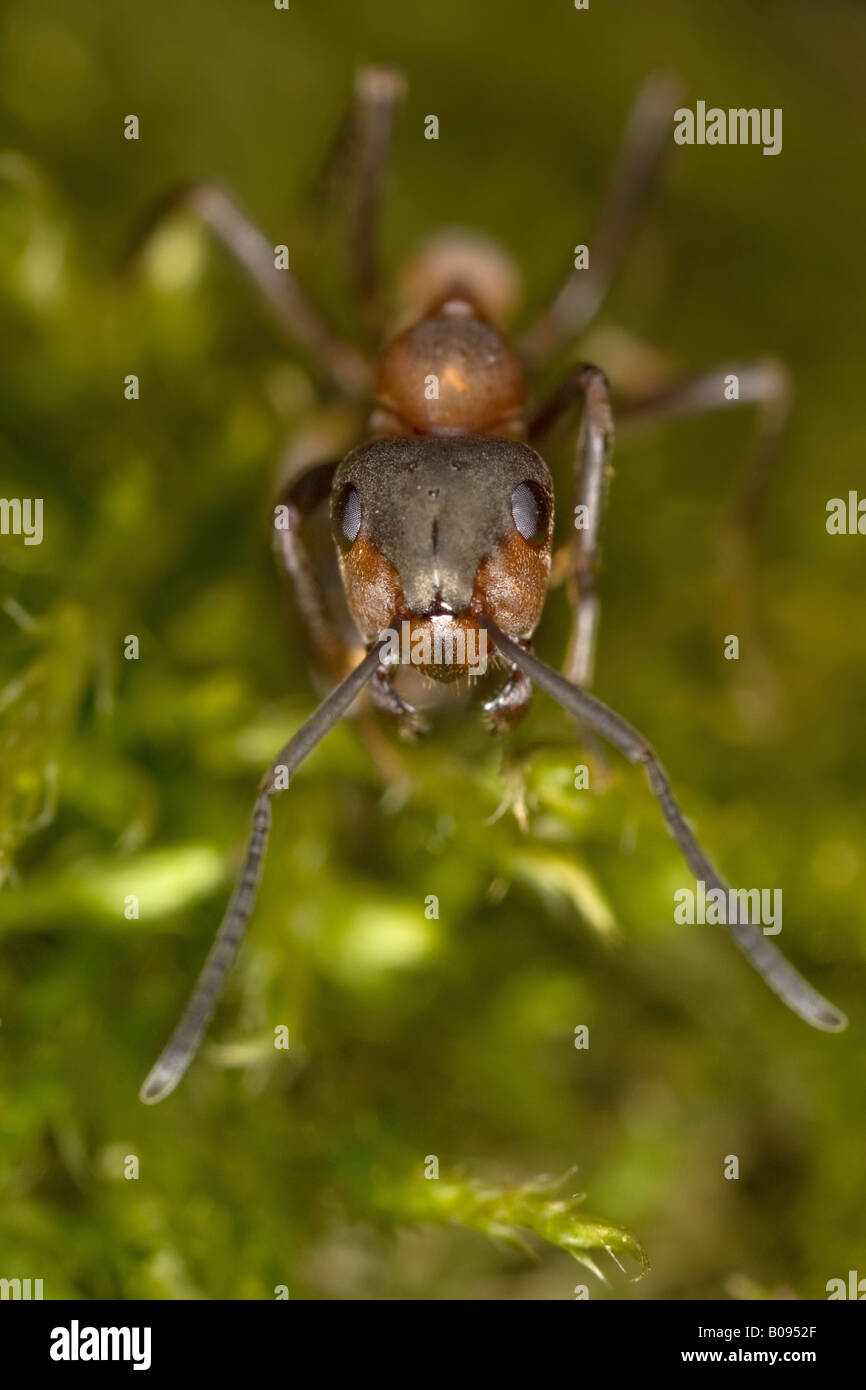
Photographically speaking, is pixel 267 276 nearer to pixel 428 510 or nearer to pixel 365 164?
pixel 365 164

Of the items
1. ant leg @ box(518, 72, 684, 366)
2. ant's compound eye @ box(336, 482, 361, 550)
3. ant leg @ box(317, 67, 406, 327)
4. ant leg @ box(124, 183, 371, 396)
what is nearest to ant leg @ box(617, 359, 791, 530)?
ant leg @ box(518, 72, 684, 366)

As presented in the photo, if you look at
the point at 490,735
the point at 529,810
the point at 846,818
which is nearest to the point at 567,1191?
the point at 529,810

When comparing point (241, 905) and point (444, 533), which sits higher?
point (444, 533)

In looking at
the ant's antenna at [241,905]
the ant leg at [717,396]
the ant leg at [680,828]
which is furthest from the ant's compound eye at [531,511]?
the ant leg at [717,396]

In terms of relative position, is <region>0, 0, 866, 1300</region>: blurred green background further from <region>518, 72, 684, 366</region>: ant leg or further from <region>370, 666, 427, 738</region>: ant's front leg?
<region>518, 72, 684, 366</region>: ant leg

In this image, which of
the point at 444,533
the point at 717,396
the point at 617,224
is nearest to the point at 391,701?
the point at 444,533
